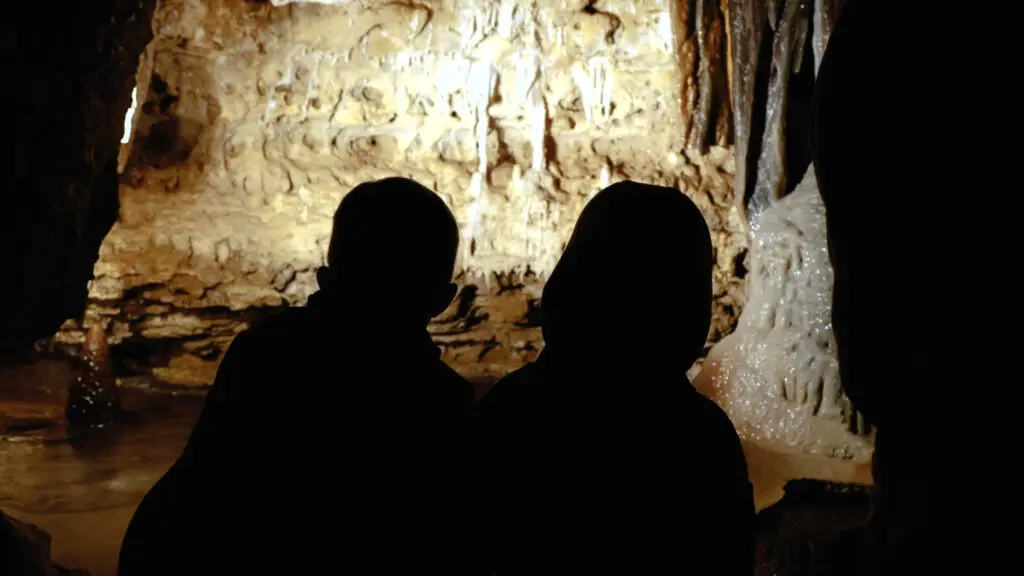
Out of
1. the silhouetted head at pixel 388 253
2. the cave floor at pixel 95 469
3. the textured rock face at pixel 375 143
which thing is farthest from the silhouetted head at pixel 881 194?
the textured rock face at pixel 375 143

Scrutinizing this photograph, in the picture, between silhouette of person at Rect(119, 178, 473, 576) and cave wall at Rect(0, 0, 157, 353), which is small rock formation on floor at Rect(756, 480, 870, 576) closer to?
silhouette of person at Rect(119, 178, 473, 576)

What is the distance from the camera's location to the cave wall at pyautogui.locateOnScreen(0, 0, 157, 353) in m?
1.93

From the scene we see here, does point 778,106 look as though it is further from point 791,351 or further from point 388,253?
point 388,253

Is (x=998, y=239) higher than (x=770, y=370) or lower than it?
higher

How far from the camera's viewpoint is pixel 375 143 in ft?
21.1

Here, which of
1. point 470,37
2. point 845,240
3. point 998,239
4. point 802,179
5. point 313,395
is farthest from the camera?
point 470,37

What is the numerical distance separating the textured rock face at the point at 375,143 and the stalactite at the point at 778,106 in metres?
1.06

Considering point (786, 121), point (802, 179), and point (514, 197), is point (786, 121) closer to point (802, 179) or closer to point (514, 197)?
point (802, 179)

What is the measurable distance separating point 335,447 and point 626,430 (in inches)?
18.6

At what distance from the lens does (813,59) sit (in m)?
4.56

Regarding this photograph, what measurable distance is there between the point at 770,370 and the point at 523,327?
2364 mm

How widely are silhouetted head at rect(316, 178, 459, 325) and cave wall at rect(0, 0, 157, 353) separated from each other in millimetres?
1101

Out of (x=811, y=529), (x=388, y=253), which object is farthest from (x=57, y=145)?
(x=811, y=529)

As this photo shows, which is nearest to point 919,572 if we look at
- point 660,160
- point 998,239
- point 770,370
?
point 998,239
